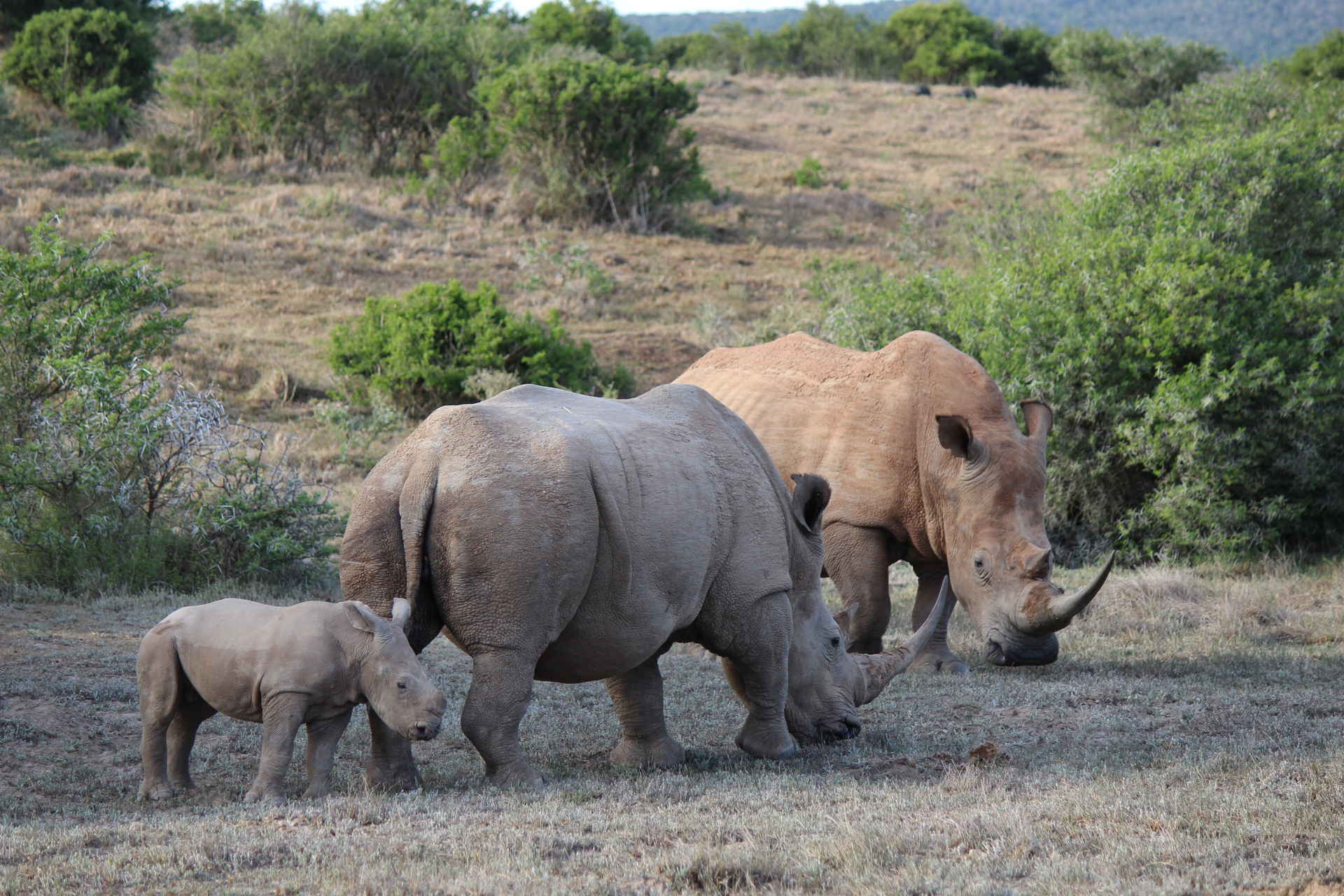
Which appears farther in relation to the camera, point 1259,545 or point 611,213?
point 611,213

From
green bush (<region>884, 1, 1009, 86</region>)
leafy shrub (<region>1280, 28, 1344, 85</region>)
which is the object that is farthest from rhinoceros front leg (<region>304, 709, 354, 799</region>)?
green bush (<region>884, 1, 1009, 86</region>)

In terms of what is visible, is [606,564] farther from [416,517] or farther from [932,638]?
[932,638]

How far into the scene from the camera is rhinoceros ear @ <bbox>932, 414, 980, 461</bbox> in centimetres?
849

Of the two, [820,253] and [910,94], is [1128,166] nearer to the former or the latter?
[820,253]

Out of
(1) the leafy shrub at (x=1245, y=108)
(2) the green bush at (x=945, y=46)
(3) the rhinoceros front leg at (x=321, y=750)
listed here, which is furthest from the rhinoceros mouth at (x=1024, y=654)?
(2) the green bush at (x=945, y=46)

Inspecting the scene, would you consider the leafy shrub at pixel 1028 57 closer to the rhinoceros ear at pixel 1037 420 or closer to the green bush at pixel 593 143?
the green bush at pixel 593 143

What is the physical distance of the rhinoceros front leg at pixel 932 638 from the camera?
947cm

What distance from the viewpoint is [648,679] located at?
7051 mm

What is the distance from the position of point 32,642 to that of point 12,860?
178 inches

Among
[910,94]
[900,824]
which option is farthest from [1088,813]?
[910,94]

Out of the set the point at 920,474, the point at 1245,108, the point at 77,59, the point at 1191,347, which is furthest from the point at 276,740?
the point at 77,59

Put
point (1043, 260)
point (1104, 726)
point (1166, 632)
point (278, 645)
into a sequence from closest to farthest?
point (278, 645)
point (1104, 726)
point (1166, 632)
point (1043, 260)

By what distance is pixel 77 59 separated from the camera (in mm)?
30234

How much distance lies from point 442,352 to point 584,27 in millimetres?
25902
